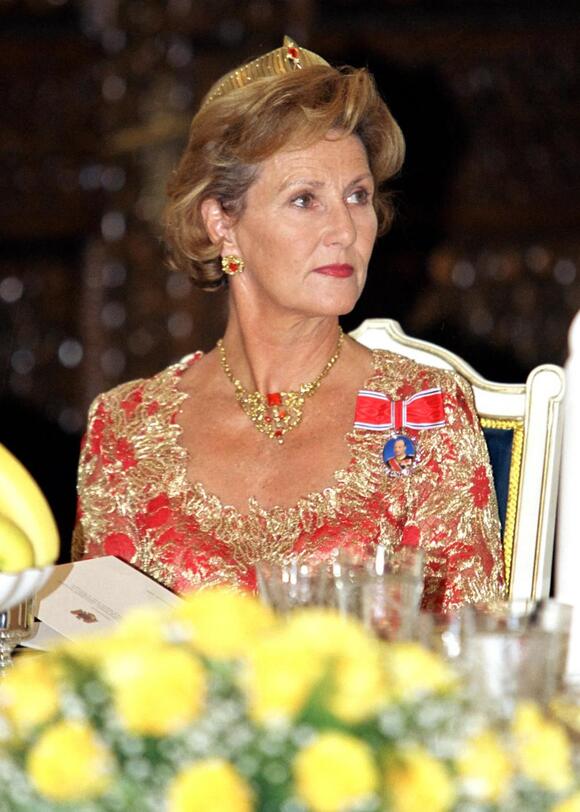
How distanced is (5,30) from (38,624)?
2650 millimetres

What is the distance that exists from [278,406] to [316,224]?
33 centimetres

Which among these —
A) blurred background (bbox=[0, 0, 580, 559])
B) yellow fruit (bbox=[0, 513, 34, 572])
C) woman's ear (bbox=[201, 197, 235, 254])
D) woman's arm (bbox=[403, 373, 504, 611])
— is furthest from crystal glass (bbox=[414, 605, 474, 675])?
blurred background (bbox=[0, 0, 580, 559])

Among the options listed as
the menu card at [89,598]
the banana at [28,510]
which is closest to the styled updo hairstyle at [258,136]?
the menu card at [89,598]

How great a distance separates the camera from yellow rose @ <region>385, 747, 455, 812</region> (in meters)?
0.79

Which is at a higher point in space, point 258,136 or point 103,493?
point 258,136

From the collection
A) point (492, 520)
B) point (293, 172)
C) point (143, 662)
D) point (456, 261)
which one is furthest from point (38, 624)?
point (456, 261)

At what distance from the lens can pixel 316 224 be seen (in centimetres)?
258

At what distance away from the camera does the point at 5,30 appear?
4184 mm

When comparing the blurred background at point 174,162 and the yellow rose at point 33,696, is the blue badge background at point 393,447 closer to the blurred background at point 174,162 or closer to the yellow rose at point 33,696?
the yellow rose at point 33,696

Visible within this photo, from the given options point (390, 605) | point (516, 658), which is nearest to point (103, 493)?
point (390, 605)

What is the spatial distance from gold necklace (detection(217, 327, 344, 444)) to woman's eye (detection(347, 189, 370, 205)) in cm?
24

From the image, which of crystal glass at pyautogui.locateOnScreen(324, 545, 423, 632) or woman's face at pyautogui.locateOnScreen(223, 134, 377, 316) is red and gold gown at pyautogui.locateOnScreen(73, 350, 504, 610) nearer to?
woman's face at pyautogui.locateOnScreen(223, 134, 377, 316)

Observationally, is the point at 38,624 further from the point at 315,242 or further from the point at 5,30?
the point at 5,30

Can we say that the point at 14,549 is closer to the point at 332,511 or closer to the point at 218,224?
the point at 332,511
